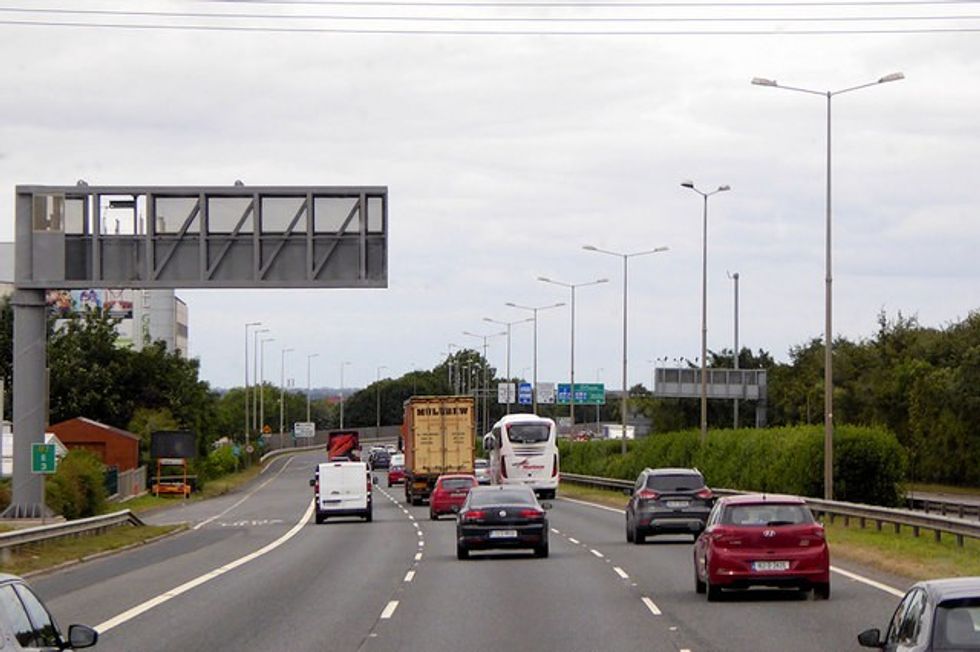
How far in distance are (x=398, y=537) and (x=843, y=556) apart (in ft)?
48.6

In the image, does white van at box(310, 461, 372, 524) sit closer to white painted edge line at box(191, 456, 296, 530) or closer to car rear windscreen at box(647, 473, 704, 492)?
white painted edge line at box(191, 456, 296, 530)

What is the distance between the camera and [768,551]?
24.2 m

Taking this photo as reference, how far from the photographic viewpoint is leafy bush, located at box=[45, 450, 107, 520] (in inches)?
2105

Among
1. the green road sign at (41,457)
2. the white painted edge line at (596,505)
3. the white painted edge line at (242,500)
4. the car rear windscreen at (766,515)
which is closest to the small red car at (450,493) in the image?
the white painted edge line at (242,500)

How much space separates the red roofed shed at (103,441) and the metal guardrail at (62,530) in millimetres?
38763

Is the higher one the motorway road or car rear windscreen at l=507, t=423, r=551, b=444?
car rear windscreen at l=507, t=423, r=551, b=444

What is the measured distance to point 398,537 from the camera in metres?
46.2

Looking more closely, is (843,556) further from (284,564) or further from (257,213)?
(257,213)

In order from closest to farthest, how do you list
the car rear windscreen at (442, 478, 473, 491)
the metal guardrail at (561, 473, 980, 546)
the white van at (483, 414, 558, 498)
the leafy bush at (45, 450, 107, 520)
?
the metal guardrail at (561, 473, 980, 546), the leafy bush at (45, 450, 107, 520), the car rear windscreen at (442, 478, 473, 491), the white van at (483, 414, 558, 498)

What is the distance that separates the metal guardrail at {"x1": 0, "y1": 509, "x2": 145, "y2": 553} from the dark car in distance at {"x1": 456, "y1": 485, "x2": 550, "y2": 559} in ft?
29.2

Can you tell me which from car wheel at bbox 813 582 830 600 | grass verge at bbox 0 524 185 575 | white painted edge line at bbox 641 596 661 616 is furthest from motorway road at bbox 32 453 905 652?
grass verge at bbox 0 524 185 575

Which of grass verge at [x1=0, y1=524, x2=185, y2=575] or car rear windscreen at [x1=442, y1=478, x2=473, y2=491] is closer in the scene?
grass verge at [x1=0, y1=524, x2=185, y2=575]

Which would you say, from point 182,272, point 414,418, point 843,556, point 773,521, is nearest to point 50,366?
point 414,418

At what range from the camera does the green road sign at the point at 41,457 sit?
44812 mm
